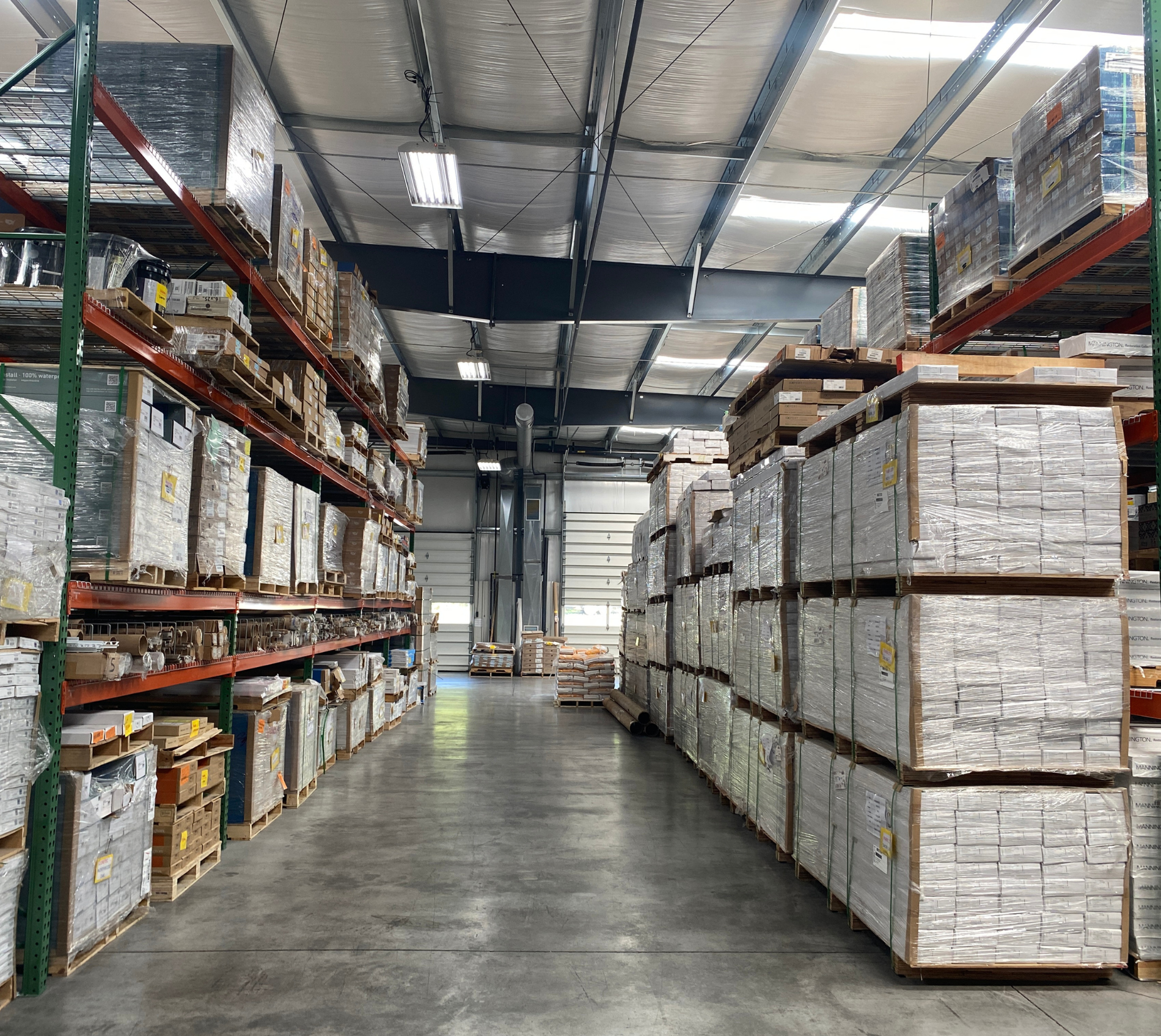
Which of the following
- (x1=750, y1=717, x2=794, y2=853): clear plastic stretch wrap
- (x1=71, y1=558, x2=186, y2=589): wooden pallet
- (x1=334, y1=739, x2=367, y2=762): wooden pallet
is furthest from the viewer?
(x1=334, y1=739, x2=367, y2=762): wooden pallet

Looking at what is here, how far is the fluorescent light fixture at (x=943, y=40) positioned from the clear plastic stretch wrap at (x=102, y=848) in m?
7.09

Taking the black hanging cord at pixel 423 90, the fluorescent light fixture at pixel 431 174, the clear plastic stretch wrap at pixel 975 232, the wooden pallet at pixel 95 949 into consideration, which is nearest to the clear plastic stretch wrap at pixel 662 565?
the fluorescent light fixture at pixel 431 174

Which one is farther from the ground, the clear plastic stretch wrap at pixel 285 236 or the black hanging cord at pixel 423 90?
the black hanging cord at pixel 423 90

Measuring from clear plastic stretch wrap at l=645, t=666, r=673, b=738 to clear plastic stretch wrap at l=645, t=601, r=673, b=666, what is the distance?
0.17m

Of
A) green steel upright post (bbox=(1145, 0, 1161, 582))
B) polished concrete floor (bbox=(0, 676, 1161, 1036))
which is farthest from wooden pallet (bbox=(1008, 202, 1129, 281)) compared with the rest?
polished concrete floor (bbox=(0, 676, 1161, 1036))

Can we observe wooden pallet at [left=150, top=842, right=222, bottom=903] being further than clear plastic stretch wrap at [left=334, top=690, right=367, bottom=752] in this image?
No

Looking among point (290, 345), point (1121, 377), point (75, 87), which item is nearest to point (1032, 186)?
point (1121, 377)

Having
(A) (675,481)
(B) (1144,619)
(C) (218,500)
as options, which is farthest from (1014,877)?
(A) (675,481)

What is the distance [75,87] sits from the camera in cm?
393

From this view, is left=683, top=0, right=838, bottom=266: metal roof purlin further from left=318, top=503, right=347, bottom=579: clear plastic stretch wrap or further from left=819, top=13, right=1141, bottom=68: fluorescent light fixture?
left=318, top=503, right=347, bottom=579: clear plastic stretch wrap

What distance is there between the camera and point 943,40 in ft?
22.8

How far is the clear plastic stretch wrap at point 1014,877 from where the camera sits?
12.1 feet

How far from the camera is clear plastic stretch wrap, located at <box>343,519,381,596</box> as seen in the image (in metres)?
9.56

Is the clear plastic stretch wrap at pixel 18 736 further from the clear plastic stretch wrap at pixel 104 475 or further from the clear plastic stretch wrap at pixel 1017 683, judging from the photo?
the clear plastic stretch wrap at pixel 1017 683
